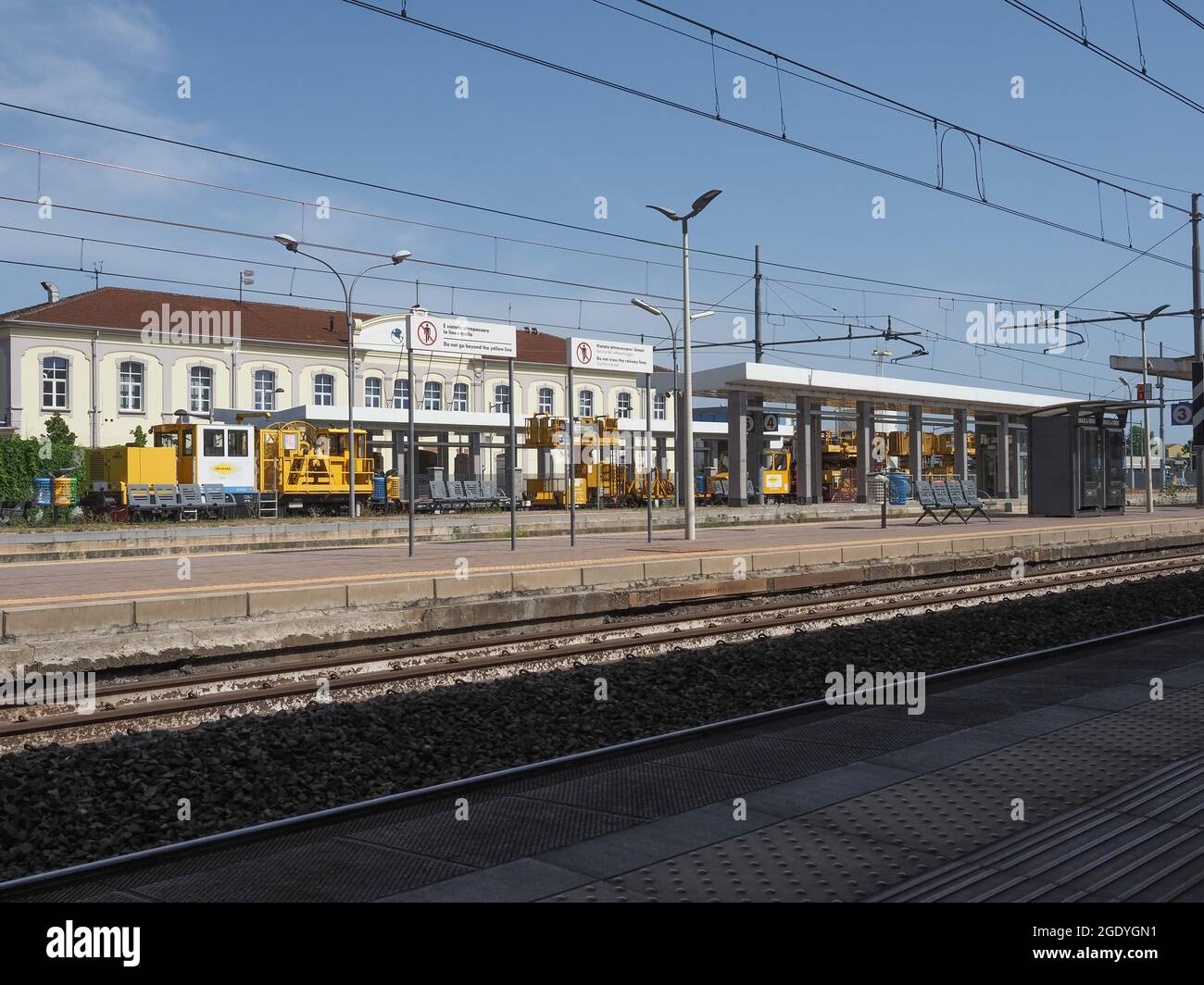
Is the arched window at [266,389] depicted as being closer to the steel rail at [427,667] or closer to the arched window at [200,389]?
the arched window at [200,389]

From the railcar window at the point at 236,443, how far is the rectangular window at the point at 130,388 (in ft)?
57.0

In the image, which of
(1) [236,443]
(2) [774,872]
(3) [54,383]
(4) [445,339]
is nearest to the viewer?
(2) [774,872]

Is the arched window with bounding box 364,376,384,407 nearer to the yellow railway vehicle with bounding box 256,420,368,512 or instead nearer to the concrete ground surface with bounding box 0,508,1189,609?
the yellow railway vehicle with bounding box 256,420,368,512

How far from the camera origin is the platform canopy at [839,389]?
3822cm

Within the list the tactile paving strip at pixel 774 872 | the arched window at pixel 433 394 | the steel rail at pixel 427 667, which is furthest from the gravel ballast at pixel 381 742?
the arched window at pixel 433 394

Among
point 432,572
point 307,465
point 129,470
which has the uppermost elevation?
point 307,465

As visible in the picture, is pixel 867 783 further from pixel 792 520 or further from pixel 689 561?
pixel 792 520

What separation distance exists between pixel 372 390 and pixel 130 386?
39.6 ft

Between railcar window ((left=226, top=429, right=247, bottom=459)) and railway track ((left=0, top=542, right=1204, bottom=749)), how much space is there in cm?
2588

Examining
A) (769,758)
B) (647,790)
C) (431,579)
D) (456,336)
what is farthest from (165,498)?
(647,790)

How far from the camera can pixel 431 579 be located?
13211mm

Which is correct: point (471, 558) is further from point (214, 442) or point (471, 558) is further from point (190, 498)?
point (214, 442)

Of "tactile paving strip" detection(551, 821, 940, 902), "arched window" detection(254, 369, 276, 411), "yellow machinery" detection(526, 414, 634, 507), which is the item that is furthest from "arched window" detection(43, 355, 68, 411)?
"tactile paving strip" detection(551, 821, 940, 902)
